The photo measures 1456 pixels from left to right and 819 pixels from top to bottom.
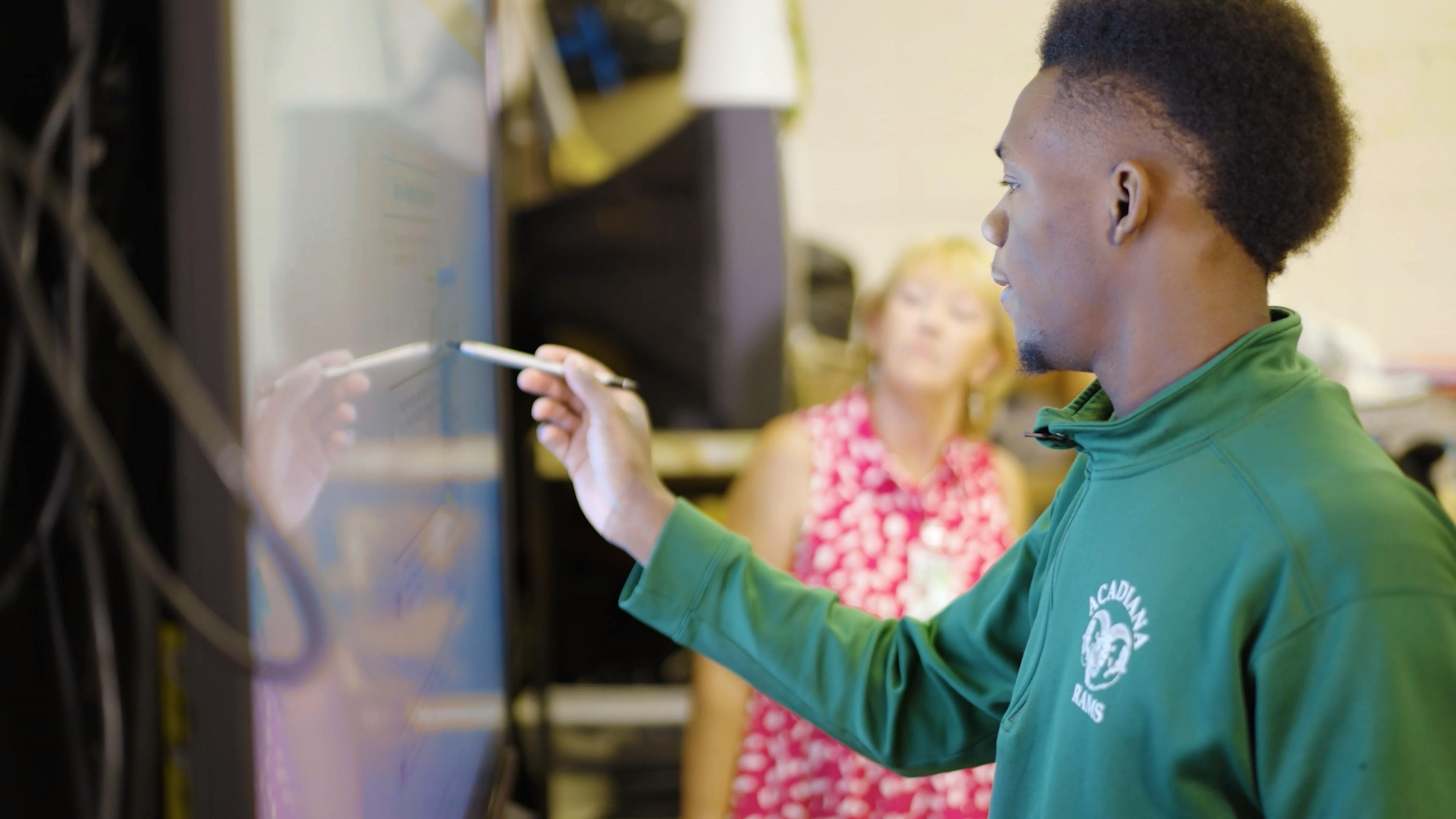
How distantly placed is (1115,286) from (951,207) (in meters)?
2.10

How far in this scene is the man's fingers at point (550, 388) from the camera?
2.64 ft

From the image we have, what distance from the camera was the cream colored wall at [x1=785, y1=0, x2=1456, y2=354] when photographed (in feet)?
8.27

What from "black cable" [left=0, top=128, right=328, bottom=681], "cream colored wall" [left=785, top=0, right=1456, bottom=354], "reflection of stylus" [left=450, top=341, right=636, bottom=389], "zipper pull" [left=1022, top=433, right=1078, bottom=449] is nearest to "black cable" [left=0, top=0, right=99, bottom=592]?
"black cable" [left=0, top=128, right=328, bottom=681]

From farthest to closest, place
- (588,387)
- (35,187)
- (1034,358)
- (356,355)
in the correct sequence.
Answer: (588,387)
(1034,358)
(356,355)
(35,187)

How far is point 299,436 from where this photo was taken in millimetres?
424

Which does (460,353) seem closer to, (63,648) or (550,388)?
(550,388)

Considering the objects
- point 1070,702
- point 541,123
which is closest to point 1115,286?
point 1070,702

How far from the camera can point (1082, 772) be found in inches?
23.0

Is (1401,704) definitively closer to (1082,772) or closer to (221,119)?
(1082,772)

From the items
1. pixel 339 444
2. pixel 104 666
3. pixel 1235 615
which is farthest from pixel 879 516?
pixel 104 666

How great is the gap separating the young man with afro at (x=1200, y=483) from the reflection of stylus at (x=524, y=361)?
312mm

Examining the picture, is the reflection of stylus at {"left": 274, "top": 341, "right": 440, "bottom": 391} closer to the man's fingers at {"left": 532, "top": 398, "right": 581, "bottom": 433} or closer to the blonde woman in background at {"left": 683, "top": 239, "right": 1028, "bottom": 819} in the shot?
the man's fingers at {"left": 532, "top": 398, "right": 581, "bottom": 433}

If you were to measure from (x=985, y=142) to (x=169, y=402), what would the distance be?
2.54m

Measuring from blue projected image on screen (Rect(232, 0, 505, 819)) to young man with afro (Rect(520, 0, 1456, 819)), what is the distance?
0.38m
